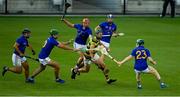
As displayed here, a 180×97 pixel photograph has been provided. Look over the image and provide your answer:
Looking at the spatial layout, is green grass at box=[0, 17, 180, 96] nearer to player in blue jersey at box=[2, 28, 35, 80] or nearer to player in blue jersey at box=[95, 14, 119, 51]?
player in blue jersey at box=[2, 28, 35, 80]

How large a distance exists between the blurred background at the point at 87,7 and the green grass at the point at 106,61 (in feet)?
15.0

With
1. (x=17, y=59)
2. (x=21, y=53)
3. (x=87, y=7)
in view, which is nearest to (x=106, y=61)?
(x=17, y=59)

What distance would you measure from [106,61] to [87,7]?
26.1 meters

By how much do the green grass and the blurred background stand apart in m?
4.56

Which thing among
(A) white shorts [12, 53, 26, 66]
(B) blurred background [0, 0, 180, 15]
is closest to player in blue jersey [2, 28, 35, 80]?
(A) white shorts [12, 53, 26, 66]

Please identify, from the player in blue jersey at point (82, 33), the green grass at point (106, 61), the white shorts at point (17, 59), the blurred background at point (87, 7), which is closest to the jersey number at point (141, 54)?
the green grass at point (106, 61)

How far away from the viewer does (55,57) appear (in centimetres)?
2962

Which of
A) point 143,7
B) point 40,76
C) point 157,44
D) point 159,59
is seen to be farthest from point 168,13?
point 40,76

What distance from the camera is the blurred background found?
51.9m

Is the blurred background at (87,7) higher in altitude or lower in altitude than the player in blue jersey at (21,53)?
higher

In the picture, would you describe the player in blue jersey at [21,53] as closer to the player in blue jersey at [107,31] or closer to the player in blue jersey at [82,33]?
the player in blue jersey at [82,33]

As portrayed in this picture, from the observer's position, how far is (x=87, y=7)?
54.4 meters

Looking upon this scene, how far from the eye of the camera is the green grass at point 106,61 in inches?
858

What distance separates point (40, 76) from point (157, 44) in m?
11.7
